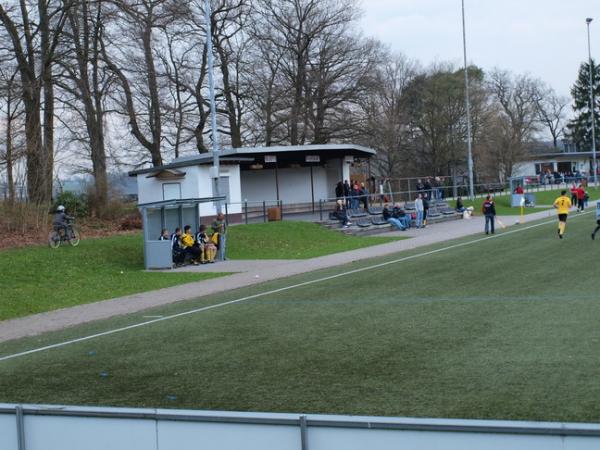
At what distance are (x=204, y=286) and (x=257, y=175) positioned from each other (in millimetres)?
23491

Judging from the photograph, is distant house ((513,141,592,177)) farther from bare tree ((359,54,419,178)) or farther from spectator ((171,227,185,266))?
spectator ((171,227,185,266))

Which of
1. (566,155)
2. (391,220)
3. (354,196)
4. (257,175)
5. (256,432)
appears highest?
(566,155)

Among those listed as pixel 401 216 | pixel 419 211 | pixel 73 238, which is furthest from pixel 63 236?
pixel 419 211

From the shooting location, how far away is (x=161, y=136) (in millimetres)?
49688

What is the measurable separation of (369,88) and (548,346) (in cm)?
4459

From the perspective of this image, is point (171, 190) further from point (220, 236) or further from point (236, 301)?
point (236, 301)

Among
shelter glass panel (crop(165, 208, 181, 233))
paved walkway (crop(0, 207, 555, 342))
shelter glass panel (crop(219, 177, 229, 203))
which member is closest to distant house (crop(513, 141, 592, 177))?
shelter glass panel (crop(219, 177, 229, 203))

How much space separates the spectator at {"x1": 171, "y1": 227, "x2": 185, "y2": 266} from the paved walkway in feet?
1.79

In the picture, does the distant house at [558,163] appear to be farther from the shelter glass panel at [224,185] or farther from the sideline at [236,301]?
the sideline at [236,301]

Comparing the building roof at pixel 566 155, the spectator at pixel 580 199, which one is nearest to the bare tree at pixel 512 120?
the building roof at pixel 566 155

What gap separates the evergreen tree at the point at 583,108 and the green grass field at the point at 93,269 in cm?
8926

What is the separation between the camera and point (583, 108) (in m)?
115

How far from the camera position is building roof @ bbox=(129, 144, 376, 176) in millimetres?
36425

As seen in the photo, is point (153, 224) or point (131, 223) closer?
point (153, 224)
